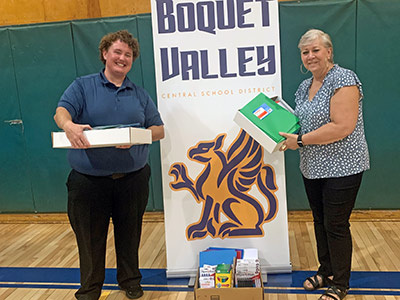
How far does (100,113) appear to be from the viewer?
2.19m

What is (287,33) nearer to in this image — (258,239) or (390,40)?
(390,40)

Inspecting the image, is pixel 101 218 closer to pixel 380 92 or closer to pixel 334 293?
pixel 334 293

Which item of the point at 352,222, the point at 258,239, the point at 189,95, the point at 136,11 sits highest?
the point at 136,11

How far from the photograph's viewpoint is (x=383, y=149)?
3648 millimetres

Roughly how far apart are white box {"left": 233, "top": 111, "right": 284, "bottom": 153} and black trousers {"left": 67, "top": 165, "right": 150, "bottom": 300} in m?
0.65

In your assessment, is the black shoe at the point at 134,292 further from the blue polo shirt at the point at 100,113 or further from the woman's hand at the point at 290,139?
the woman's hand at the point at 290,139

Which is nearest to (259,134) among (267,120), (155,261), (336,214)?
(267,120)

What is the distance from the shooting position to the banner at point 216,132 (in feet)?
8.32

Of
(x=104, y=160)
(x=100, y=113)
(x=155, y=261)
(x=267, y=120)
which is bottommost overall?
(x=155, y=261)

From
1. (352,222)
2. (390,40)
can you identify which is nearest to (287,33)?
(390,40)

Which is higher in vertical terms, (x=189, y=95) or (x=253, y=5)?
(x=253, y=5)

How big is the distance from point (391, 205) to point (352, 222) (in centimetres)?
39

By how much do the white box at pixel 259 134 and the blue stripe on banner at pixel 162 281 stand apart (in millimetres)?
934

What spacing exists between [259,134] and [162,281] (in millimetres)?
1253
